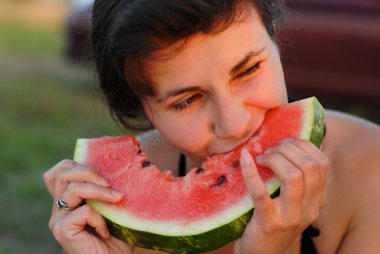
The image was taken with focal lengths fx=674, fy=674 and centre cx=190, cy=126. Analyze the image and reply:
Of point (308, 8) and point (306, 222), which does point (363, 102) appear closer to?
point (308, 8)

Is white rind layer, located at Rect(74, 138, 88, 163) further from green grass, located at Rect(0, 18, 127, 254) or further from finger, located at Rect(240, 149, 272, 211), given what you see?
finger, located at Rect(240, 149, 272, 211)

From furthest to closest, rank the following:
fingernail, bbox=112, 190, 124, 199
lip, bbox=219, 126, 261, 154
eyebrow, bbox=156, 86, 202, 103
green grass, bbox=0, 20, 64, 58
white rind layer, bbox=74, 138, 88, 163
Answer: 1. green grass, bbox=0, 20, 64, 58
2. white rind layer, bbox=74, 138, 88, 163
3. fingernail, bbox=112, 190, 124, 199
4. lip, bbox=219, 126, 261, 154
5. eyebrow, bbox=156, 86, 202, 103

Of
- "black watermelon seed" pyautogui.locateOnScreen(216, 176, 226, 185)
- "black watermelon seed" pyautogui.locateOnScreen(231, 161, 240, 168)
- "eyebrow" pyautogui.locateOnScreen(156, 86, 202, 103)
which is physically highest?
"eyebrow" pyautogui.locateOnScreen(156, 86, 202, 103)

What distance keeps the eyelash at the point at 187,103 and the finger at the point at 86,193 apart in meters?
0.38

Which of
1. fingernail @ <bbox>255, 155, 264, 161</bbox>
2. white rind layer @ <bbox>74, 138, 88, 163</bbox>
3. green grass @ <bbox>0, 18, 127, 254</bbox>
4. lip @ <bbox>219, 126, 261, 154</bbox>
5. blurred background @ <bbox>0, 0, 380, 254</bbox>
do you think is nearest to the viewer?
fingernail @ <bbox>255, 155, 264, 161</bbox>

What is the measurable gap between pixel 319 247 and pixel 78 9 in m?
6.20

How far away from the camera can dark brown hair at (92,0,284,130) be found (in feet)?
6.72

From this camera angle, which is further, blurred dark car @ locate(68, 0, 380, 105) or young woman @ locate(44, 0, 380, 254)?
blurred dark car @ locate(68, 0, 380, 105)

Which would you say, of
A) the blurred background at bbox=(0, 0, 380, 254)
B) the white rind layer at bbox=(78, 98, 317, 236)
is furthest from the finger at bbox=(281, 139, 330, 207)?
the blurred background at bbox=(0, 0, 380, 254)

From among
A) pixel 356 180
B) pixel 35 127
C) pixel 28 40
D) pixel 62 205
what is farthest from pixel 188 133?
pixel 28 40

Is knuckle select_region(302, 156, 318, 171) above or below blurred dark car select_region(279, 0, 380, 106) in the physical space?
above

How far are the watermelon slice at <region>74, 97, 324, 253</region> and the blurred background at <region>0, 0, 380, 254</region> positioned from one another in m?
1.54

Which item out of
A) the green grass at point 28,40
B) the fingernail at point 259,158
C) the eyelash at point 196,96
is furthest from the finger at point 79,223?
the green grass at point 28,40

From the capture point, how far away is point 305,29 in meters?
6.58
